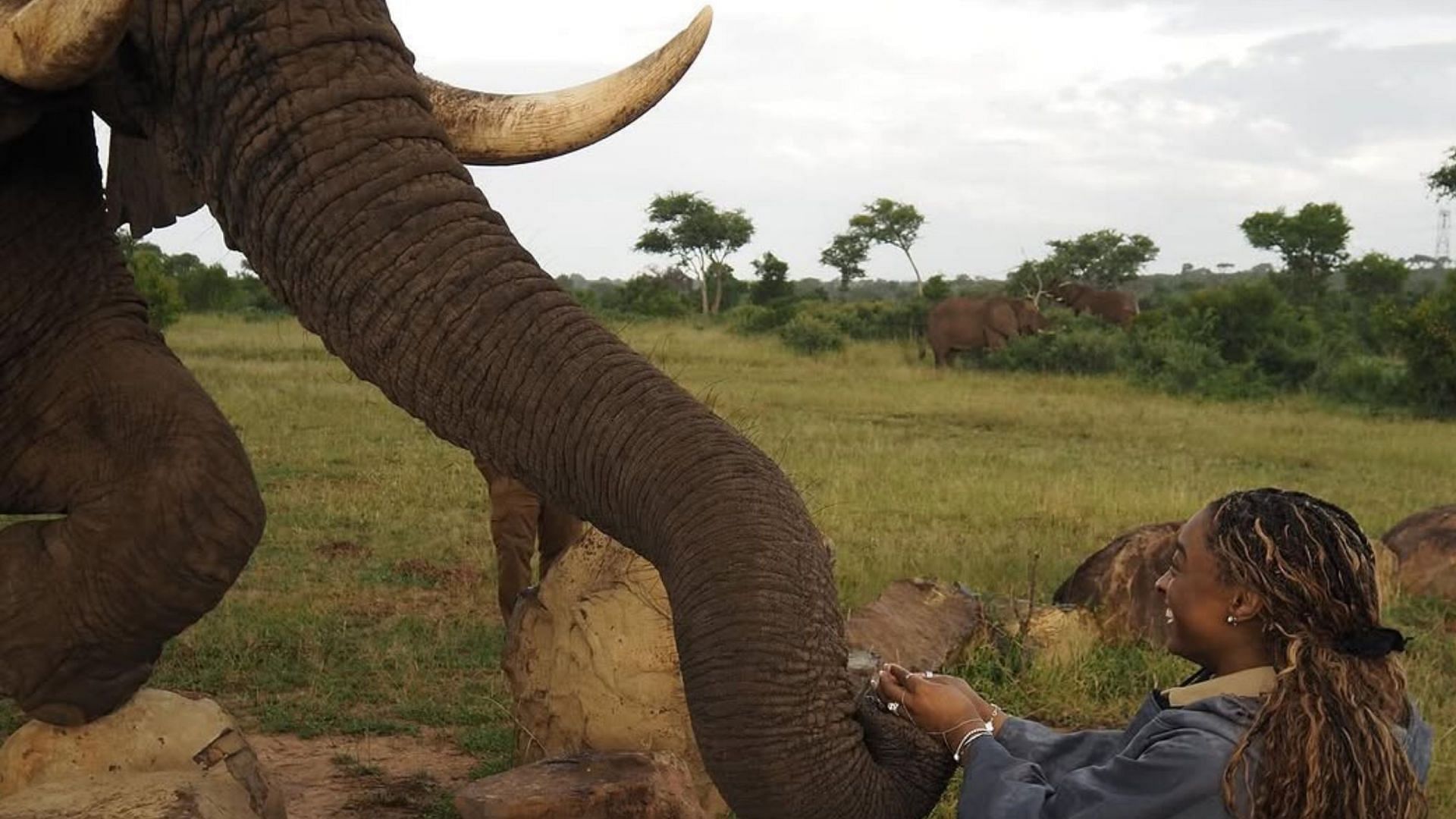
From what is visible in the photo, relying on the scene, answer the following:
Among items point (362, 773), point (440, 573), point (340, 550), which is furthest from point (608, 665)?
point (340, 550)

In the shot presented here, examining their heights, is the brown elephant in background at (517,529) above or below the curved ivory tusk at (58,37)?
below

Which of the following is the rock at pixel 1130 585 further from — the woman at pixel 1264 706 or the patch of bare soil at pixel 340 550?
the woman at pixel 1264 706

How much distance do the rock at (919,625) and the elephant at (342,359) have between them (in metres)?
2.28

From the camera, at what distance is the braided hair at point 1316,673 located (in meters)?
2.10

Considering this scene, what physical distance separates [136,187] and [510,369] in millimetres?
1986

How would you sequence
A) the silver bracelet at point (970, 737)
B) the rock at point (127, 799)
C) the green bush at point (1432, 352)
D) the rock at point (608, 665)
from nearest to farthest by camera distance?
the silver bracelet at point (970, 737) → the rock at point (127, 799) → the rock at point (608, 665) → the green bush at point (1432, 352)

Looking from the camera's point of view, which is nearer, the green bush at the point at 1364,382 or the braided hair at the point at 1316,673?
the braided hair at the point at 1316,673

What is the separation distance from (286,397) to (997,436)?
6238 millimetres

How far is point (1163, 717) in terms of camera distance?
7.40ft

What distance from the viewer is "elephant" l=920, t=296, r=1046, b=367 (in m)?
26.1

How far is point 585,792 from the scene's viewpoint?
13.2 feet

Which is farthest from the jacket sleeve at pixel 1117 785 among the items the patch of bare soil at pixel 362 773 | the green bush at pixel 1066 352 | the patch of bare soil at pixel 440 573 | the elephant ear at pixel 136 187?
the green bush at pixel 1066 352

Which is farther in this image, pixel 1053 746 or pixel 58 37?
pixel 58 37

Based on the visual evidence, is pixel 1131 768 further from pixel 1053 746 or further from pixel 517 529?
pixel 517 529
